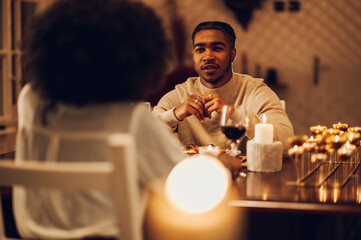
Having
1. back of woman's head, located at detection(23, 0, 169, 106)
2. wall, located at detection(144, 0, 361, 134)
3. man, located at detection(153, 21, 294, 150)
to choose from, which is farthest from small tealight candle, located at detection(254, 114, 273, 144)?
wall, located at detection(144, 0, 361, 134)

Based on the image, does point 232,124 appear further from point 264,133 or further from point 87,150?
point 87,150

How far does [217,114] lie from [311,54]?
2.53m

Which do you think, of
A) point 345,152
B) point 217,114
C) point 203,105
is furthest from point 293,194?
point 217,114

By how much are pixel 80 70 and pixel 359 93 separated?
12.9ft

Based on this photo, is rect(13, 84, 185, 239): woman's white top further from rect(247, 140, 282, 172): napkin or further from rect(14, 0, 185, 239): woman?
rect(247, 140, 282, 172): napkin

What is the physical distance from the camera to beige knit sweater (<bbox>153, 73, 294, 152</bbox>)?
1792 millimetres

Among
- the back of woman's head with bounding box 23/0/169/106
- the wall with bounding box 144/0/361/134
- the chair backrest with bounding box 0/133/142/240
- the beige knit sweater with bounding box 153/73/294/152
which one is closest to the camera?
the chair backrest with bounding box 0/133/142/240

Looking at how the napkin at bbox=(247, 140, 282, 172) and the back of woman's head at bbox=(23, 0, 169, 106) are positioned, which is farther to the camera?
the napkin at bbox=(247, 140, 282, 172)

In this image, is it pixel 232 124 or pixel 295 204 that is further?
pixel 232 124

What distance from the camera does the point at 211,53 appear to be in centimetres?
195

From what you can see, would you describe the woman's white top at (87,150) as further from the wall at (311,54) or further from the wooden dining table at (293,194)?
the wall at (311,54)

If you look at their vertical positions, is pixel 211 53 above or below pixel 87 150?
above

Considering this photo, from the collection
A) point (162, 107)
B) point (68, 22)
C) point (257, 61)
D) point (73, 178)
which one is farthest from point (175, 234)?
point (257, 61)

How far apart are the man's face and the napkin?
0.76 m
